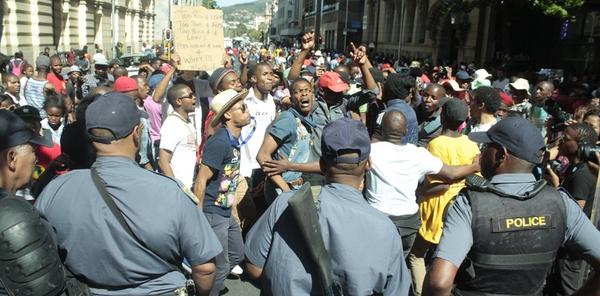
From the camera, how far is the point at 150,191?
2.22 metres

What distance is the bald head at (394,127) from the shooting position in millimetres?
3645

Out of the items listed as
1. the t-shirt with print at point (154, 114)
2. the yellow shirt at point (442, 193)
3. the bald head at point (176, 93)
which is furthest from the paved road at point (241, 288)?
the t-shirt with print at point (154, 114)

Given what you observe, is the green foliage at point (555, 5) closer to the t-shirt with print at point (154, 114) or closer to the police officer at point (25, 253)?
the t-shirt with print at point (154, 114)

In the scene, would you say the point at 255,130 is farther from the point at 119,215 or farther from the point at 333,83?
the point at 119,215

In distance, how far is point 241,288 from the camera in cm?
469

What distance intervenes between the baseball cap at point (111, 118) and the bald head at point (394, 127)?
6.53 ft

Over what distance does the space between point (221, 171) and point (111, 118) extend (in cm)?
168

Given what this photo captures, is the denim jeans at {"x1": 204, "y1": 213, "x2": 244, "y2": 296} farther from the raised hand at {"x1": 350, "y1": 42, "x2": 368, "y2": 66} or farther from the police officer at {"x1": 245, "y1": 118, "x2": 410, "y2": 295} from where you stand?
the raised hand at {"x1": 350, "y1": 42, "x2": 368, "y2": 66}

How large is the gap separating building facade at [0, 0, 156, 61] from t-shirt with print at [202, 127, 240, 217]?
21100mm

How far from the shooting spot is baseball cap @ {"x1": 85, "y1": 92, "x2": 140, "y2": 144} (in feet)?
7.45

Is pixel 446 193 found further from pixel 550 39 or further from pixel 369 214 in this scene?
pixel 550 39

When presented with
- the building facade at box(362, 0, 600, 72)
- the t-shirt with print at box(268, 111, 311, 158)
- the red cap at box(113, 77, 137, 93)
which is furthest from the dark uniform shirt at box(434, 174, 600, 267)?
the building facade at box(362, 0, 600, 72)

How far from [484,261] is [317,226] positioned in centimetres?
94

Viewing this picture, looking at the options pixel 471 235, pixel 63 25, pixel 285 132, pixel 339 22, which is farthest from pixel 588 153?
pixel 339 22
